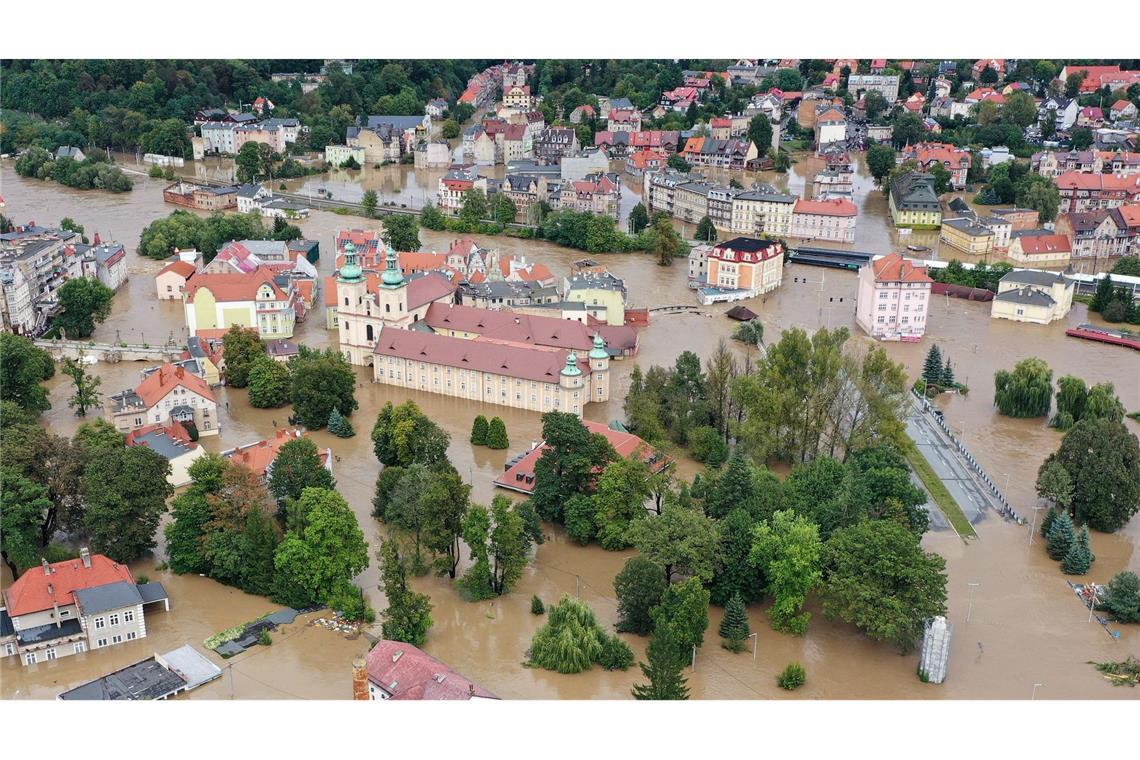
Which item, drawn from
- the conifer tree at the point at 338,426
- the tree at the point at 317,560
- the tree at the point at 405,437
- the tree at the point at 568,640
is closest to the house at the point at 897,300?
the tree at the point at 405,437

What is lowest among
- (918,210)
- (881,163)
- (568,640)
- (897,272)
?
(568,640)

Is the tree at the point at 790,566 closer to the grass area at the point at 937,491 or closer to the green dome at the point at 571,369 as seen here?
the grass area at the point at 937,491

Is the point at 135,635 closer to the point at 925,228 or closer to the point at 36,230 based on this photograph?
the point at 36,230

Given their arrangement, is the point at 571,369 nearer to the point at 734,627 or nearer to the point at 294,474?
the point at 294,474

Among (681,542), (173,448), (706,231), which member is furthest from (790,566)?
(706,231)

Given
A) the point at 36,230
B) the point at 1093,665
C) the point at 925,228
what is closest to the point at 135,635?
the point at 1093,665

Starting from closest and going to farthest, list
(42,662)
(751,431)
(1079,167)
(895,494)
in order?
(42,662) → (895,494) → (751,431) → (1079,167)

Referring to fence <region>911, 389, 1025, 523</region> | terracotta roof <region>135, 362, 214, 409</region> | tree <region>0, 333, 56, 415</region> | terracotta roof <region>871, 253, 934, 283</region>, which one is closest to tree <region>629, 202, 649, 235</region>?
terracotta roof <region>871, 253, 934, 283</region>
